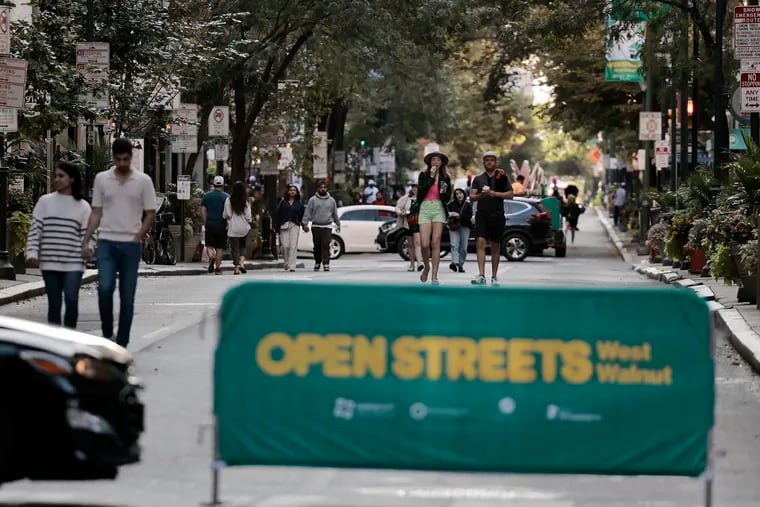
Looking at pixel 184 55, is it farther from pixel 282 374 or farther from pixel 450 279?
pixel 282 374

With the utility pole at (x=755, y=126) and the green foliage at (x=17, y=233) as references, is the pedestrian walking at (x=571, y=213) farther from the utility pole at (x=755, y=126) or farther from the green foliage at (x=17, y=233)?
the green foliage at (x=17, y=233)

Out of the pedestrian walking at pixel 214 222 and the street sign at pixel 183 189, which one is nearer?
the pedestrian walking at pixel 214 222

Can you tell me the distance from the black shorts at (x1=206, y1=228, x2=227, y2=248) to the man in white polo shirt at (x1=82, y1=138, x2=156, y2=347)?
57.2 feet

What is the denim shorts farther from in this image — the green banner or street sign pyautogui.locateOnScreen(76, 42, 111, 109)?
the green banner

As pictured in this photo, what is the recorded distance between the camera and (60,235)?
13.8 m

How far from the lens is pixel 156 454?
9695mm

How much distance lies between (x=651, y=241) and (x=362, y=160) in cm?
4851

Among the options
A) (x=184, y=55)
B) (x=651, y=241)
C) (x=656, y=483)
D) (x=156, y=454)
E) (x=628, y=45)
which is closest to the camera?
(x=656, y=483)

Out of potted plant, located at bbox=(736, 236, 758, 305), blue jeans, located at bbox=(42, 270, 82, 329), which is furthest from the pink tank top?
blue jeans, located at bbox=(42, 270, 82, 329)

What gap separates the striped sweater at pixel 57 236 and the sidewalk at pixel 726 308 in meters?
5.53

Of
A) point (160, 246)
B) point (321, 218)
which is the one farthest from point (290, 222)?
point (160, 246)

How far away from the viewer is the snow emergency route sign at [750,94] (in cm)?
2369

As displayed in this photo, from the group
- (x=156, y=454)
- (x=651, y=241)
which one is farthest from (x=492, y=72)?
(x=156, y=454)

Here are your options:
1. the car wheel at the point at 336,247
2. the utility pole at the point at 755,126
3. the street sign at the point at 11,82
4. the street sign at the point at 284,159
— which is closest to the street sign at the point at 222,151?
the car wheel at the point at 336,247
